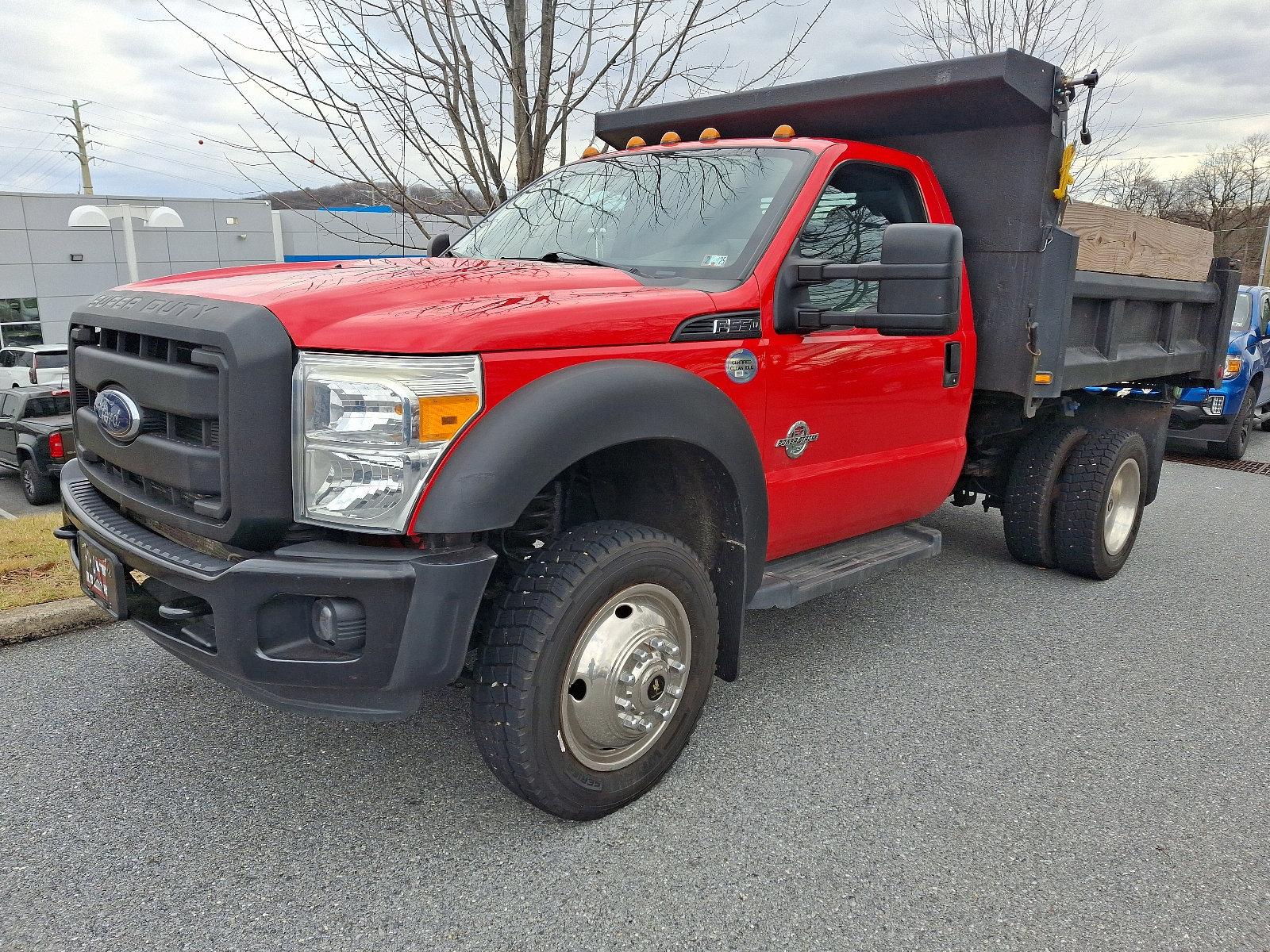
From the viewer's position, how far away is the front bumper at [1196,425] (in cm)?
935

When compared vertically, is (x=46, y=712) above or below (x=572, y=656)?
below

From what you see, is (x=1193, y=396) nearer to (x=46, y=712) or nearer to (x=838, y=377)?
(x=838, y=377)

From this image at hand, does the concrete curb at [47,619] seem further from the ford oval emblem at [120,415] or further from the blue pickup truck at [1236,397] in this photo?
the blue pickup truck at [1236,397]

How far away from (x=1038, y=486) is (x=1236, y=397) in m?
6.44

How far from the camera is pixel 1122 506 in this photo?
5.30m

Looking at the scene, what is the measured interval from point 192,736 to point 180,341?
4.81ft

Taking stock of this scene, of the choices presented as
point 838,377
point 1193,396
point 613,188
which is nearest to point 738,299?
point 838,377

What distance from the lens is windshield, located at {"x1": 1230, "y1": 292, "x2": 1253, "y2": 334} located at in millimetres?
10227

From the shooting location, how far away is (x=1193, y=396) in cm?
930

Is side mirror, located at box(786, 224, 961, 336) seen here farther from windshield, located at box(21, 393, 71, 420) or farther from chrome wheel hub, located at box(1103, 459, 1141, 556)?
windshield, located at box(21, 393, 71, 420)

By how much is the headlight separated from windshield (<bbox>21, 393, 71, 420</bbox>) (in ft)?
35.7

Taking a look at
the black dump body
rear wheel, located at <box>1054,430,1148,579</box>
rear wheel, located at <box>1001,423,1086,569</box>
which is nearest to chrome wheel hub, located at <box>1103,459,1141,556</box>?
rear wheel, located at <box>1054,430,1148,579</box>

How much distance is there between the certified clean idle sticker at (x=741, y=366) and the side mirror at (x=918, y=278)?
1.29ft

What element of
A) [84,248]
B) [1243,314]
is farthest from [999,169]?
[84,248]
